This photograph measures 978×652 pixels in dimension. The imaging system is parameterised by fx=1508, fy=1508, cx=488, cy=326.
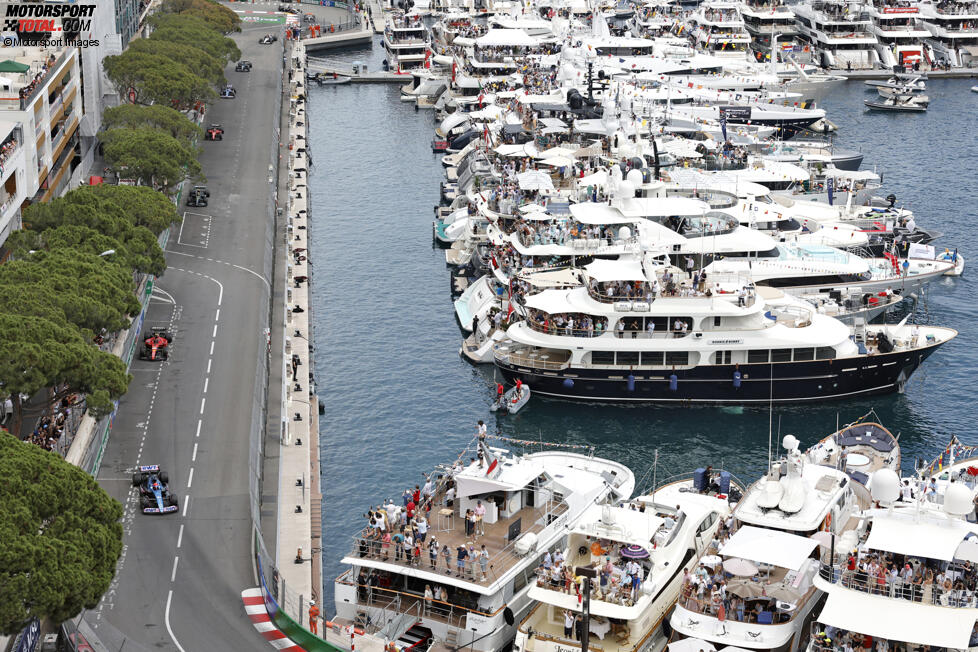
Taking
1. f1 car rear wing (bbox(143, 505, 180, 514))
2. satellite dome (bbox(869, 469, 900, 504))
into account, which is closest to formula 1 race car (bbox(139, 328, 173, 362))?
f1 car rear wing (bbox(143, 505, 180, 514))

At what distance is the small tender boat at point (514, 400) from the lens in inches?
3880

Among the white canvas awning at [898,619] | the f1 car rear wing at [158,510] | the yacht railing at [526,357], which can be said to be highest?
the yacht railing at [526,357]

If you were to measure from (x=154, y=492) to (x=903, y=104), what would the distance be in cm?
13814

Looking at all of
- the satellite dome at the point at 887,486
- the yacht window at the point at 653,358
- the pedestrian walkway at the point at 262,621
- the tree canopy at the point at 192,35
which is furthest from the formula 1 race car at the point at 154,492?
the tree canopy at the point at 192,35

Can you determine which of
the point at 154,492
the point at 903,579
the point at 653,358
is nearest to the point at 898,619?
the point at 903,579

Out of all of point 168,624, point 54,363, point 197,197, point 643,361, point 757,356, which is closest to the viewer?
point 168,624

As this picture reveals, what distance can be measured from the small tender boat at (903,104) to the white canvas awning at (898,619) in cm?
13986

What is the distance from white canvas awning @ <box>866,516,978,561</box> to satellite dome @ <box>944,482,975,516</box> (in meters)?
0.52

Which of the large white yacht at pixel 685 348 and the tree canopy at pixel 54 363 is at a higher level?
the tree canopy at pixel 54 363

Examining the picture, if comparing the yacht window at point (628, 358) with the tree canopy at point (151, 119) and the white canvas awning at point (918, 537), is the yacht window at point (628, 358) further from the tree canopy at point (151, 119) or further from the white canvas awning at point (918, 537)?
the tree canopy at point (151, 119)

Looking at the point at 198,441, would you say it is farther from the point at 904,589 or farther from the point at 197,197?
the point at 197,197

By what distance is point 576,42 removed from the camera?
598 feet

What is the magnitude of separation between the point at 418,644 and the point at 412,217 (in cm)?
8469

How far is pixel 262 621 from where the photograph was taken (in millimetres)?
64500
